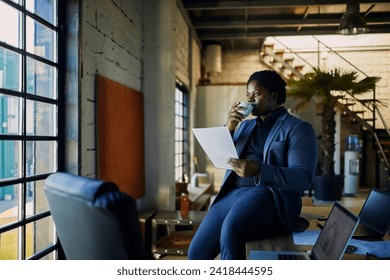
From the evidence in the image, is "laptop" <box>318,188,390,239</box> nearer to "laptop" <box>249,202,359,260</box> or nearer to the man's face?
"laptop" <box>249,202,359,260</box>

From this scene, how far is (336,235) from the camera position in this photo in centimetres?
103

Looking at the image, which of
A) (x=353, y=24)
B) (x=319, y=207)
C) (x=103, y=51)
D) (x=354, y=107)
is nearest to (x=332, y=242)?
(x=319, y=207)

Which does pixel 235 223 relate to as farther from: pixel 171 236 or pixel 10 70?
pixel 171 236

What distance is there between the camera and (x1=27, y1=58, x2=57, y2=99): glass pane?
1.66 m

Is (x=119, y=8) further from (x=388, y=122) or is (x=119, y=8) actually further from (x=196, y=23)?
(x=388, y=122)

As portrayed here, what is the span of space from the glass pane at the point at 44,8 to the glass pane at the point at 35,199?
2.36ft

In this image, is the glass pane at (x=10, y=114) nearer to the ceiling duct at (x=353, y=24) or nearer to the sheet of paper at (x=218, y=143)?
the sheet of paper at (x=218, y=143)

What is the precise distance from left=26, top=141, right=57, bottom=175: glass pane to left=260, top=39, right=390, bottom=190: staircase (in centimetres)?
447

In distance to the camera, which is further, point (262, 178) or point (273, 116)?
point (273, 116)

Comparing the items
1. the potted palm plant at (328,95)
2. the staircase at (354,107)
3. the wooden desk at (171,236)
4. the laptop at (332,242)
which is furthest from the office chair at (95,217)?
the staircase at (354,107)

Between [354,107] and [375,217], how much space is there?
233 inches

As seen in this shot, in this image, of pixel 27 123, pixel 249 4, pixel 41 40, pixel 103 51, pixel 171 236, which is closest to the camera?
pixel 27 123

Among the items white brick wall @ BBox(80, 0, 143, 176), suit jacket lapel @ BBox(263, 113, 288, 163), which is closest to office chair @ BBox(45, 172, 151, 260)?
suit jacket lapel @ BBox(263, 113, 288, 163)
